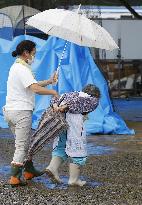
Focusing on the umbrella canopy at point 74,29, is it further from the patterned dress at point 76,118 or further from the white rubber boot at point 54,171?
the white rubber boot at point 54,171

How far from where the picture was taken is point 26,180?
729cm

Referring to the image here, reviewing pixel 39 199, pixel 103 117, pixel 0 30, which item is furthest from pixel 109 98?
pixel 39 199

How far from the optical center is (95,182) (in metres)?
7.29

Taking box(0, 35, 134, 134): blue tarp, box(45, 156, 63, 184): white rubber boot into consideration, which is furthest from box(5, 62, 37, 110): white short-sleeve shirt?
box(0, 35, 134, 134): blue tarp

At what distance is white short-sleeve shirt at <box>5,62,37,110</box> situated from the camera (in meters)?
6.94

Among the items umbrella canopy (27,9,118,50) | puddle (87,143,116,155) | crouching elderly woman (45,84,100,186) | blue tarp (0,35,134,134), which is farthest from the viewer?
blue tarp (0,35,134,134)

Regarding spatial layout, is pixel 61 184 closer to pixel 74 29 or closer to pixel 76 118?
pixel 76 118

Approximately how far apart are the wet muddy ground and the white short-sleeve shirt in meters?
0.95

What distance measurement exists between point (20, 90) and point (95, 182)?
145cm

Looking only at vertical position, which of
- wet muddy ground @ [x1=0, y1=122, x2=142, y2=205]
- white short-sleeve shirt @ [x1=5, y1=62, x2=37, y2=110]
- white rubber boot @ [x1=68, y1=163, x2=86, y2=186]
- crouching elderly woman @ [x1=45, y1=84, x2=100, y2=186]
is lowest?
wet muddy ground @ [x1=0, y1=122, x2=142, y2=205]

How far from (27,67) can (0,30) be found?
8.63 meters

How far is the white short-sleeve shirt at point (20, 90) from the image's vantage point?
694 centimetres

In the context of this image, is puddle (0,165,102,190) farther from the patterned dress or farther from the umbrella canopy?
the umbrella canopy

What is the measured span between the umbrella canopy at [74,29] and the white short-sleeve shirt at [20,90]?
2.54 feet
